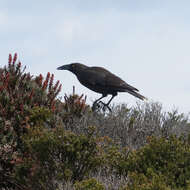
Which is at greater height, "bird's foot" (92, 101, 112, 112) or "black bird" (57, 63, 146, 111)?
"black bird" (57, 63, 146, 111)

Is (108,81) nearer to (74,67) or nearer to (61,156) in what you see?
(74,67)

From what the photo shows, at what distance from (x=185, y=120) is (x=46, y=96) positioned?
15.2 feet

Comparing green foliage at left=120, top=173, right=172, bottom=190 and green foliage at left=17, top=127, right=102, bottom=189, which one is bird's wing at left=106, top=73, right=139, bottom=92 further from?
green foliage at left=120, top=173, right=172, bottom=190

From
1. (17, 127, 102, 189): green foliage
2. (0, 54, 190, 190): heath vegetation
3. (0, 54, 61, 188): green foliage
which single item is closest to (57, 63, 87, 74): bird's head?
(0, 54, 190, 190): heath vegetation

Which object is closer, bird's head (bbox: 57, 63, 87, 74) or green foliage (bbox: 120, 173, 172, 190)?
green foliage (bbox: 120, 173, 172, 190)

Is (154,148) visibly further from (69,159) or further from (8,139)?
(8,139)


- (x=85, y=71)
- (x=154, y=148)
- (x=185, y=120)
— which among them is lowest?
(x=154, y=148)

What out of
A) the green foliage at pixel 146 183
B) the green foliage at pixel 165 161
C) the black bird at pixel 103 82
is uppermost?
the black bird at pixel 103 82

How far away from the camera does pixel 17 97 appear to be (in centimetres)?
764

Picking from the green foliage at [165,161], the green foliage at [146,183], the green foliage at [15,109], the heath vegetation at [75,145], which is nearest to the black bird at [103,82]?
the heath vegetation at [75,145]

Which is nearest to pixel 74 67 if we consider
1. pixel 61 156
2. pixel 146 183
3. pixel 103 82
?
pixel 103 82

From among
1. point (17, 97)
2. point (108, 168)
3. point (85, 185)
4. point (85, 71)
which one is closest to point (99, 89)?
point (85, 71)

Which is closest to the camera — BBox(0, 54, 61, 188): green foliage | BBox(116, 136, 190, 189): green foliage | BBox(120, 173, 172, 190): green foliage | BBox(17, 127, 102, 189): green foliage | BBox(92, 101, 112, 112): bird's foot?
BBox(120, 173, 172, 190): green foliage

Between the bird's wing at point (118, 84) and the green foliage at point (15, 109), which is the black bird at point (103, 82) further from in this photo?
the green foliage at point (15, 109)
